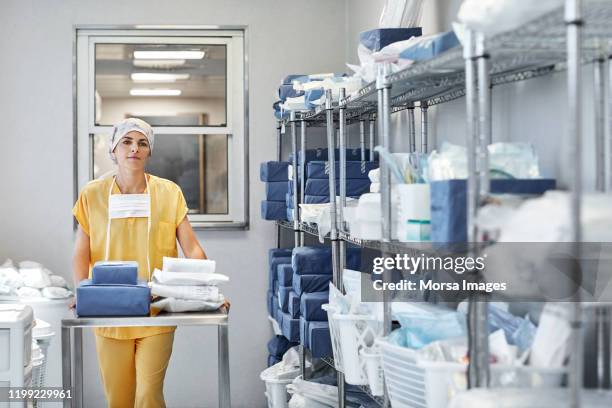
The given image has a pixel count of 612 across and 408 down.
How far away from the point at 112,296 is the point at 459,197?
1405 mm

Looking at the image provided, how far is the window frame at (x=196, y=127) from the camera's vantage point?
5578mm

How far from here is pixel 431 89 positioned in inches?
128

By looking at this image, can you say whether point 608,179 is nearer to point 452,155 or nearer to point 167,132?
point 452,155

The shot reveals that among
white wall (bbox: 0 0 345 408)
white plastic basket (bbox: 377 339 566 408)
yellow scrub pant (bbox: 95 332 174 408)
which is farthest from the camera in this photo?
white wall (bbox: 0 0 345 408)

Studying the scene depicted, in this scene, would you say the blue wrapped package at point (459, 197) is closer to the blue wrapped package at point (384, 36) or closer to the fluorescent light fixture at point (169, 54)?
the blue wrapped package at point (384, 36)

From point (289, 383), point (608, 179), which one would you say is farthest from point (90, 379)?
point (608, 179)

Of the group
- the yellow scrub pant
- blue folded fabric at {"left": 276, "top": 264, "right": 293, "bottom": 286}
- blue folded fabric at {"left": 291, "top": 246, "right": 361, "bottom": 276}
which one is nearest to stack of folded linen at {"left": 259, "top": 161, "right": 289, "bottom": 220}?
blue folded fabric at {"left": 276, "top": 264, "right": 293, "bottom": 286}

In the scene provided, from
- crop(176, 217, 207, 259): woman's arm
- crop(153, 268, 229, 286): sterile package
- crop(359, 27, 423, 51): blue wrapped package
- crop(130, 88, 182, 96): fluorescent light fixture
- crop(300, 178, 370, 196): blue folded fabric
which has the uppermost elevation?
crop(130, 88, 182, 96): fluorescent light fixture

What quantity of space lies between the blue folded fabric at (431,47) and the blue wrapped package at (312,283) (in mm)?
1672

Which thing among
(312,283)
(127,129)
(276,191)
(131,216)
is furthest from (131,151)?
(276,191)

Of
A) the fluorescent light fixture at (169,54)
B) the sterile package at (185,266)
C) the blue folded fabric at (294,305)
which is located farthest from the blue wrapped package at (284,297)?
the fluorescent light fixture at (169,54)

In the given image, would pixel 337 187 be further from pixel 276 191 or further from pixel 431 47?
pixel 431 47

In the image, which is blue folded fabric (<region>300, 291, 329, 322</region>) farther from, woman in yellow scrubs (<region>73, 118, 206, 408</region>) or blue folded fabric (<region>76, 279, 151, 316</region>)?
blue folded fabric (<region>76, 279, 151, 316</region>)

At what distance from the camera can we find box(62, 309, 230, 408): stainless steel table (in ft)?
10.3
